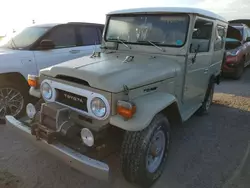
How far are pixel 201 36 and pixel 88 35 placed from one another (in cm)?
305

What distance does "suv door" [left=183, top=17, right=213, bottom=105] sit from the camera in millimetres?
3543

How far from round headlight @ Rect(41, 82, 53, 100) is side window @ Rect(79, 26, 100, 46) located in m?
2.97

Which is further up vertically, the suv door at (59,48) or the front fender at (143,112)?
the suv door at (59,48)

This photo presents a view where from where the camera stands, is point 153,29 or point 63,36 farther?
point 63,36

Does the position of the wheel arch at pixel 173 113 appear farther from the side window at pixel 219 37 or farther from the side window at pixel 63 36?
the side window at pixel 63 36

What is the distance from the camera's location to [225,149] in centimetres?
369

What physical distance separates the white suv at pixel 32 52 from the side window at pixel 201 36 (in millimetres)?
2849

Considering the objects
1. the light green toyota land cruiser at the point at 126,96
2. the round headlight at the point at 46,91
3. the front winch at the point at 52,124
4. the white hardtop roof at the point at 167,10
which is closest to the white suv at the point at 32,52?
the light green toyota land cruiser at the point at 126,96

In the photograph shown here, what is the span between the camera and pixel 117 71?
8.71ft

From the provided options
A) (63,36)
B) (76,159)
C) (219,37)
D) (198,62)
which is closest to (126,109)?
(76,159)

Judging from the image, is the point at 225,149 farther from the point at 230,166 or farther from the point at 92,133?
the point at 92,133

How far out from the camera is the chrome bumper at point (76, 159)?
2137 mm

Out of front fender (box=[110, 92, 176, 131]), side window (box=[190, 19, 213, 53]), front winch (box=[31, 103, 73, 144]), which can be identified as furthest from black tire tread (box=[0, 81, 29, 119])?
side window (box=[190, 19, 213, 53])

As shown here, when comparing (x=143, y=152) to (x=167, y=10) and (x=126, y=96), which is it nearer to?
(x=126, y=96)
